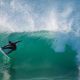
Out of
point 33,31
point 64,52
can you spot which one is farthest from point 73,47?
point 33,31

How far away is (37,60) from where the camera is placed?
785 centimetres

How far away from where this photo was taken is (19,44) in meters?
7.84

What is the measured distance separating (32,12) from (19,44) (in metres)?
0.50


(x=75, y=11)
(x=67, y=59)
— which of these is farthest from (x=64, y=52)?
(x=75, y=11)

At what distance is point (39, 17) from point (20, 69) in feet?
2.64

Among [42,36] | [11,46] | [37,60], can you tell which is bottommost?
[37,60]

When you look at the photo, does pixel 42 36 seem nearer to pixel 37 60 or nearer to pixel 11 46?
pixel 37 60

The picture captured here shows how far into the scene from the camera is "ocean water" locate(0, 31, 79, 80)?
7746 millimetres

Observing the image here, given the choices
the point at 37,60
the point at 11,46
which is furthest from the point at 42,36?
the point at 11,46

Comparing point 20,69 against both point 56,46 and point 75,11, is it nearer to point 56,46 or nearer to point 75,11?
point 56,46

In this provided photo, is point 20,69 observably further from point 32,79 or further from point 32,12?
point 32,12

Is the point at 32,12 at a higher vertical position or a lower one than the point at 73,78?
higher

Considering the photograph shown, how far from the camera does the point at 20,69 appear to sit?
7.80 metres

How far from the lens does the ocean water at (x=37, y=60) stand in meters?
Result: 7.75
